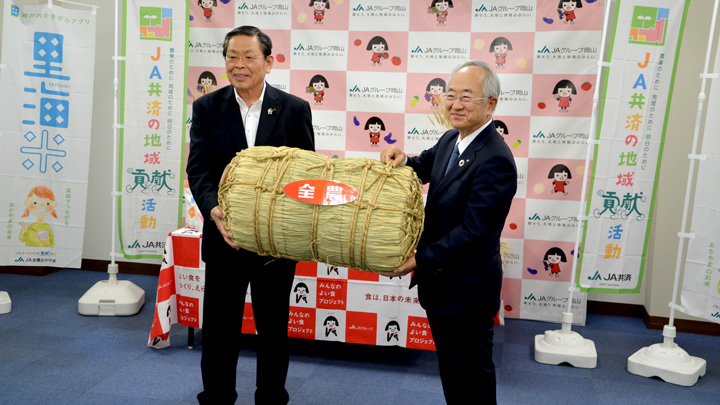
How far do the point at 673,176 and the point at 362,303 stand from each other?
2327mm

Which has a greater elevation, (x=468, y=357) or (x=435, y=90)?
(x=435, y=90)

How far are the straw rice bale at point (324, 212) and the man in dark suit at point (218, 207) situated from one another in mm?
267

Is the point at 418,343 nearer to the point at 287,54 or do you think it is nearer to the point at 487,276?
the point at 487,276

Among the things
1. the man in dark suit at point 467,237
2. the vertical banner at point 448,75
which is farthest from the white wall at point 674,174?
the man in dark suit at point 467,237

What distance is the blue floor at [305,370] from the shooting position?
Answer: 292cm

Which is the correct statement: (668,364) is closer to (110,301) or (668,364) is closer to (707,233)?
(707,233)

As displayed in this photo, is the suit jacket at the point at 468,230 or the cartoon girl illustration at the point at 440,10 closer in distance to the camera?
the suit jacket at the point at 468,230

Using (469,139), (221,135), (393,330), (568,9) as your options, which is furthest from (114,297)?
(568,9)

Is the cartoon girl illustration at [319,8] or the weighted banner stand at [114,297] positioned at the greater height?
the cartoon girl illustration at [319,8]

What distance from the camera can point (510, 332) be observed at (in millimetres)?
3982

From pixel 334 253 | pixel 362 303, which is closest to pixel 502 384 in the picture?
pixel 362 303

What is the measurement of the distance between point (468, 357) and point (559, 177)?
246 cm

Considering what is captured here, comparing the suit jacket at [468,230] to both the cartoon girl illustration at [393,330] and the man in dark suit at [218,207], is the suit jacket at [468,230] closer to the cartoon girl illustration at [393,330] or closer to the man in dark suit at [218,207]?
the man in dark suit at [218,207]

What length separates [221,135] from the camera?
7.39ft
